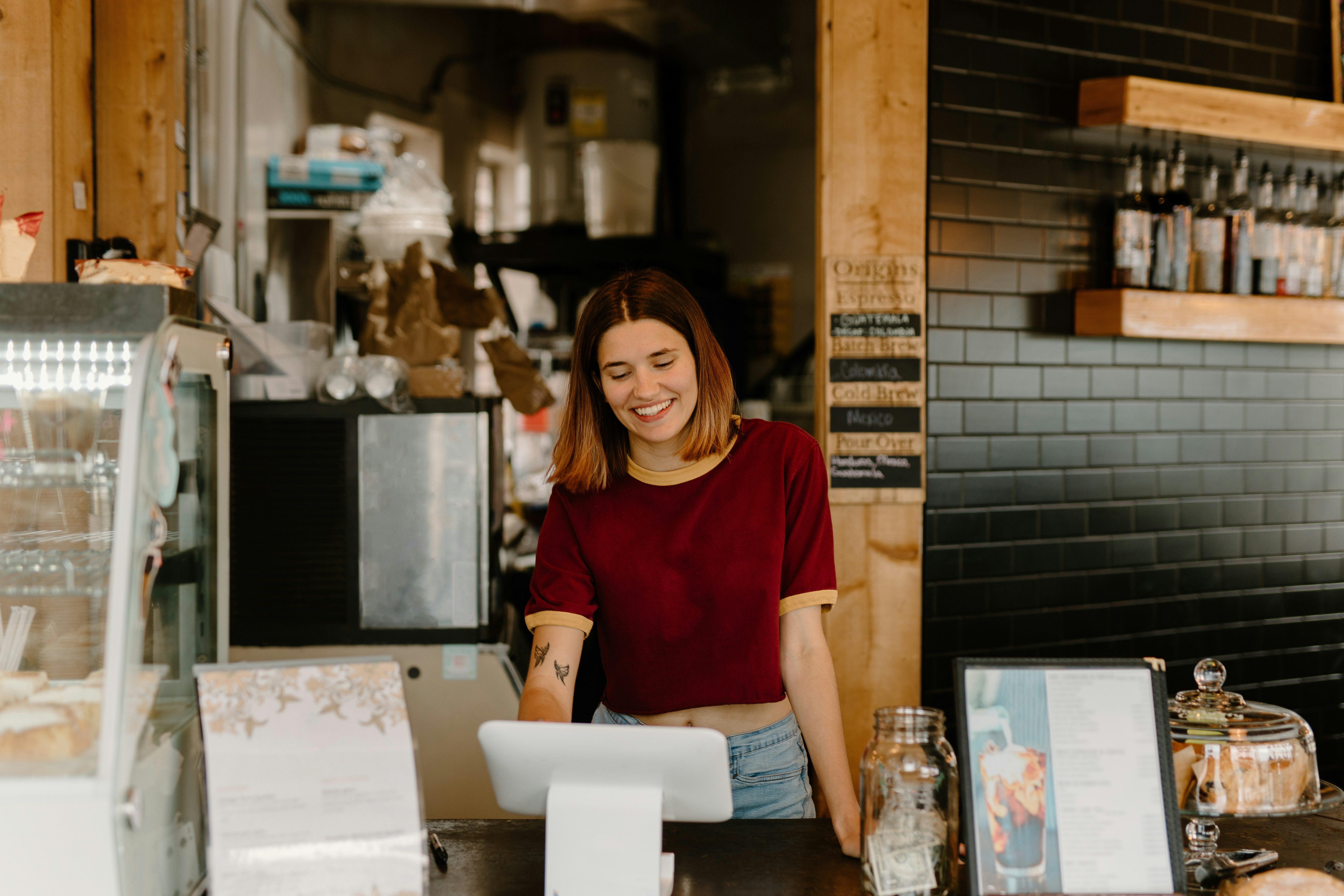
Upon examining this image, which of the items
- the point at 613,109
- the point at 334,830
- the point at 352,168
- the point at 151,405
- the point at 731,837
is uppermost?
the point at 613,109

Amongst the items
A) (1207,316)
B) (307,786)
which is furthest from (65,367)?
(1207,316)

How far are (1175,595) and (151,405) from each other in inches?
121

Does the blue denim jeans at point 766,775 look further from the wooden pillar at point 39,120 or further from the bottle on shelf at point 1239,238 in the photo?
the bottle on shelf at point 1239,238

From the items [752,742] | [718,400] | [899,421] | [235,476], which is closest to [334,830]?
[752,742]

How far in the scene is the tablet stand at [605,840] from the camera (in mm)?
1225

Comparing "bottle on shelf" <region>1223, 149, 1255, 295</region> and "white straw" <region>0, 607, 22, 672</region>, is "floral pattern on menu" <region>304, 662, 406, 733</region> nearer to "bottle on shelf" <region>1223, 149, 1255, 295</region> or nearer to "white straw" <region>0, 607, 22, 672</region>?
"white straw" <region>0, 607, 22, 672</region>

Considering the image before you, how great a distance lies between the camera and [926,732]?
1.26m

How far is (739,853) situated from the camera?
1458mm

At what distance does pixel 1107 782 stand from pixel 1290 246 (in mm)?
2529

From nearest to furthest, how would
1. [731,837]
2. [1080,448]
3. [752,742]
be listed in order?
[731,837] → [752,742] → [1080,448]

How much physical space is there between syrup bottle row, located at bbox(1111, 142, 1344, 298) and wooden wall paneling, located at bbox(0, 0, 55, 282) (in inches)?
105

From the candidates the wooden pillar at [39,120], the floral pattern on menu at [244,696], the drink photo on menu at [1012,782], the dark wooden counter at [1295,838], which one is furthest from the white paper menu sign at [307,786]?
the wooden pillar at [39,120]

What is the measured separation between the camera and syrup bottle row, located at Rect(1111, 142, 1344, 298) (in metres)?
2.96

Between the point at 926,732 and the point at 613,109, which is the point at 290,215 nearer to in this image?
the point at 613,109
